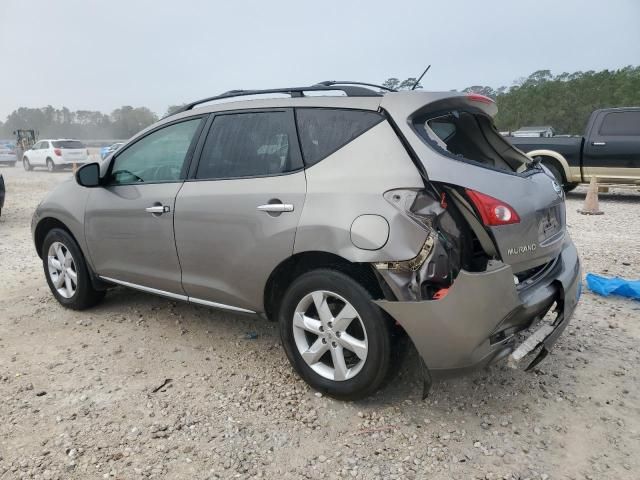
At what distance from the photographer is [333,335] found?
8.93 ft

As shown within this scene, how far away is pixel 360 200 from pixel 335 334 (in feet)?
2.41

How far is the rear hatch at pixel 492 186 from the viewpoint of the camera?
8.04ft

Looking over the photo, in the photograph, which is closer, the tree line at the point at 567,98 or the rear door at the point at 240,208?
the rear door at the point at 240,208

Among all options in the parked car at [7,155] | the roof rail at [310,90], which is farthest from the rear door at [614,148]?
the parked car at [7,155]

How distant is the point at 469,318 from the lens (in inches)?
93.2

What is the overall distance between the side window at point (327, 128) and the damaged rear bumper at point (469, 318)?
35.9 inches

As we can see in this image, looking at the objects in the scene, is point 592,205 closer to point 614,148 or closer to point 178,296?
point 614,148

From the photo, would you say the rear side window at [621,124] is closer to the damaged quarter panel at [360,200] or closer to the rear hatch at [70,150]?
the damaged quarter panel at [360,200]

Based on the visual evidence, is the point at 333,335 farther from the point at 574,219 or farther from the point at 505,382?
the point at 574,219

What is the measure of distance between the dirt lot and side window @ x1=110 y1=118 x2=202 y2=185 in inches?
46.6

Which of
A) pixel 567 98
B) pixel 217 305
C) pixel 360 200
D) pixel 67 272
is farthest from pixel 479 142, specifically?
pixel 567 98

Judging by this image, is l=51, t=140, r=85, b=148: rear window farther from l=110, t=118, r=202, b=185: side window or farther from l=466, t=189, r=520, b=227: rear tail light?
l=466, t=189, r=520, b=227: rear tail light

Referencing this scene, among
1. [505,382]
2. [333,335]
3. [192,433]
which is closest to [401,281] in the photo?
[333,335]

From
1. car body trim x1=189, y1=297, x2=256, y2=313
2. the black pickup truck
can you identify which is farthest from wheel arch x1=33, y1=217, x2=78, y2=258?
the black pickup truck
